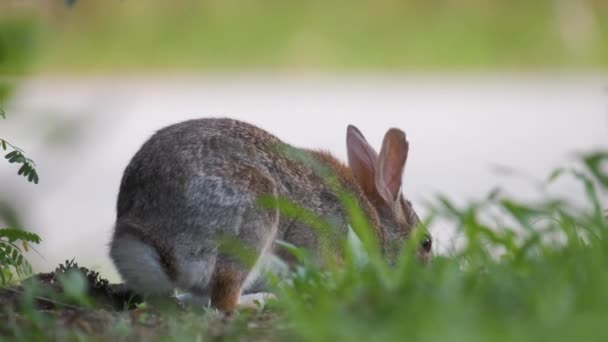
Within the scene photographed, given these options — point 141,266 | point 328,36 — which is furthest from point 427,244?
point 328,36

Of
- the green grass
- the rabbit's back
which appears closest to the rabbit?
the rabbit's back

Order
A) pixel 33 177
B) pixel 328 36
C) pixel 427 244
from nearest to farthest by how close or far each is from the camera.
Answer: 1. pixel 33 177
2. pixel 427 244
3. pixel 328 36

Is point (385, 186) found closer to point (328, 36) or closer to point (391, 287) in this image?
point (391, 287)

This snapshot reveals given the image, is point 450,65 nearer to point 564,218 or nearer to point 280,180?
point 280,180

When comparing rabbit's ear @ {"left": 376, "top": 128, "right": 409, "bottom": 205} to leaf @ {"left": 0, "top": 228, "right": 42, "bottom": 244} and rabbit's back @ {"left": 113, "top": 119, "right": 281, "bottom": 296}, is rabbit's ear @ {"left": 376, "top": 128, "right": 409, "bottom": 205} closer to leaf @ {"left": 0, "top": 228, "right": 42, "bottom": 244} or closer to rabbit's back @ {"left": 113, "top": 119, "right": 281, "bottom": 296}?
rabbit's back @ {"left": 113, "top": 119, "right": 281, "bottom": 296}

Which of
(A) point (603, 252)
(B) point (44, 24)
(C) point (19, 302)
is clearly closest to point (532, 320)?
(A) point (603, 252)

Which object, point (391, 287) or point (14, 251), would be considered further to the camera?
point (14, 251)

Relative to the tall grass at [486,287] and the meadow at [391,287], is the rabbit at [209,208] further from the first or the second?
the tall grass at [486,287]
